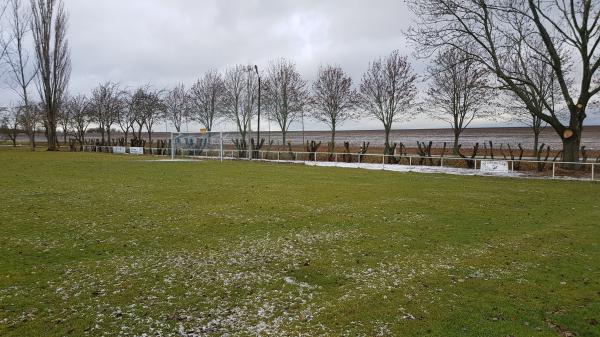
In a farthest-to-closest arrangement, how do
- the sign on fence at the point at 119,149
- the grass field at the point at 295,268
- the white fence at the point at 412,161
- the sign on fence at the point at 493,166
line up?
the sign on fence at the point at 119,149
the sign on fence at the point at 493,166
the white fence at the point at 412,161
the grass field at the point at 295,268

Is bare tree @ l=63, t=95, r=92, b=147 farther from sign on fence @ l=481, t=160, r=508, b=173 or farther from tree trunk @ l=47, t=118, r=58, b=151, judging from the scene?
sign on fence @ l=481, t=160, r=508, b=173

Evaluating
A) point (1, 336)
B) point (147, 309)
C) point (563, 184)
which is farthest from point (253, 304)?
point (563, 184)

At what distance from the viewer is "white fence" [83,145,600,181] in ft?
76.1

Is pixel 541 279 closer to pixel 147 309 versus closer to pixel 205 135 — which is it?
pixel 147 309

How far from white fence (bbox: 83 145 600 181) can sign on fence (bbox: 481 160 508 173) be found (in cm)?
20

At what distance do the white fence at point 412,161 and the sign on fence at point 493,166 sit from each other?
0.20m

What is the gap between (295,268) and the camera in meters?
6.41

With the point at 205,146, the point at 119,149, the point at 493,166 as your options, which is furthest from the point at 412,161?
the point at 119,149

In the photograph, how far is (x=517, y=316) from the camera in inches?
186

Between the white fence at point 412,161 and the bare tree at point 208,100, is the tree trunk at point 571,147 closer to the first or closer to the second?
the white fence at point 412,161

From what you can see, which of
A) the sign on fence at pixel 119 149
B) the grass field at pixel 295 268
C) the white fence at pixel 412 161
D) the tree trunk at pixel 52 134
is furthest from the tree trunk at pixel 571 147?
the tree trunk at pixel 52 134

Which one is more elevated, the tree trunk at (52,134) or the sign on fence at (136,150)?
the tree trunk at (52,134)

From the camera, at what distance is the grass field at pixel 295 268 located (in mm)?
4516

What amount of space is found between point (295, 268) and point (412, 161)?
30957 mm
